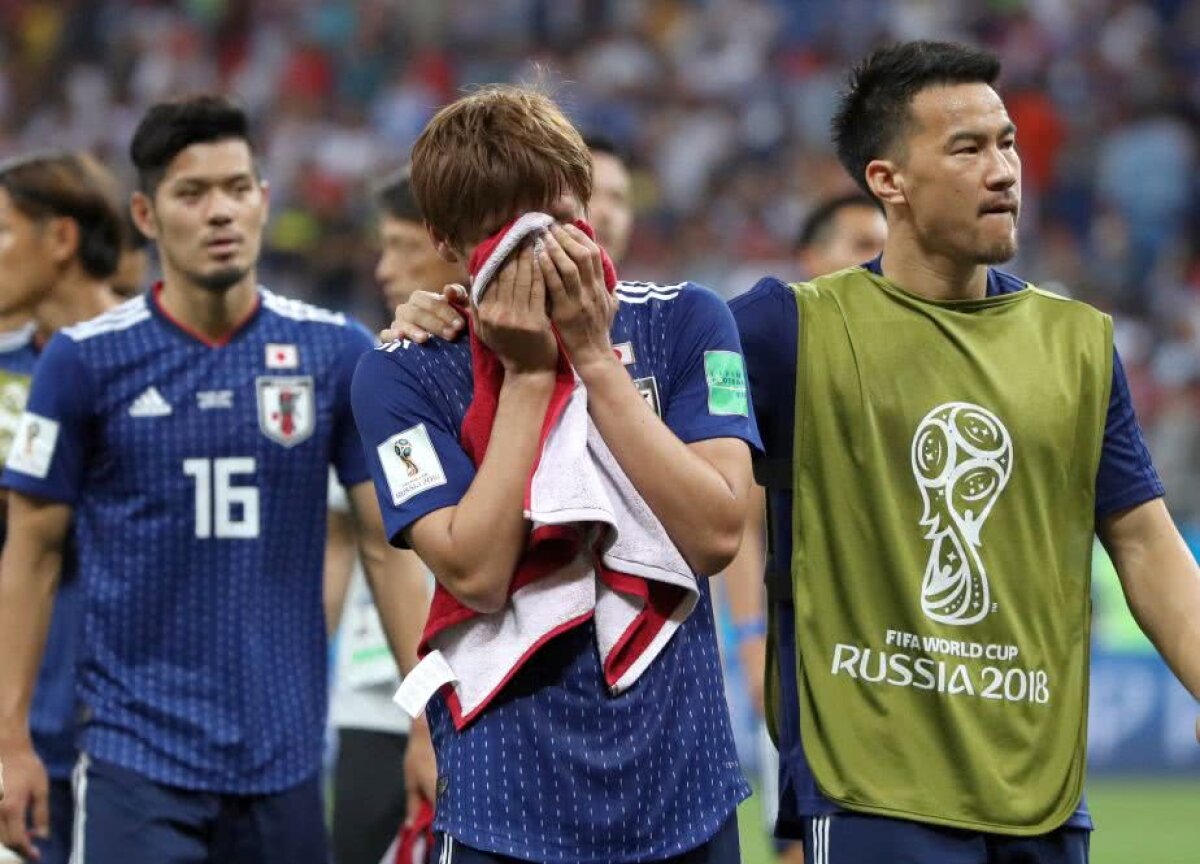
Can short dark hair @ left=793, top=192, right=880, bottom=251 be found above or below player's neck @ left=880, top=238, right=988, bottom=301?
above

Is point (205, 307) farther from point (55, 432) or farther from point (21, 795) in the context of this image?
point (21, 795)

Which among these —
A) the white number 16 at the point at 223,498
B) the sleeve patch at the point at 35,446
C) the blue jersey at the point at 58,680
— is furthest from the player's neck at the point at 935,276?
the blue jersey at the point at 58,680

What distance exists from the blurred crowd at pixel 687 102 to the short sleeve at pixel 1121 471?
36.2 ft

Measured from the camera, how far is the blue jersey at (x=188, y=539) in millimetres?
4988

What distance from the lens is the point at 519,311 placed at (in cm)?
322

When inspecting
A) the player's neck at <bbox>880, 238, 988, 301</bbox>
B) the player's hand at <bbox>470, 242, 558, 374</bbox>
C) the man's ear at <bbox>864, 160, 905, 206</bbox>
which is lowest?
the player's hand at <bbox>470, 242, 558, 374</bbox>

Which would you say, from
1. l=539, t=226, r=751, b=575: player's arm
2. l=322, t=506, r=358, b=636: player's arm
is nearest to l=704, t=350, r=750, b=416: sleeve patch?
l=539, t=226, r=751, b=575: player's arm

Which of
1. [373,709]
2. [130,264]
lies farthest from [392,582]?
[130,264]

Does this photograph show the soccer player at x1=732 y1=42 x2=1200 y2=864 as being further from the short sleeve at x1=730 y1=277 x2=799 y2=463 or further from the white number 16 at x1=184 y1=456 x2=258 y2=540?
the white number 16 at x1=184 y1=456 x2=258 y2=540

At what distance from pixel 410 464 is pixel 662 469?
0.45m

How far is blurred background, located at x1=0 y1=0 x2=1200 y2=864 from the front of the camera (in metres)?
16.2

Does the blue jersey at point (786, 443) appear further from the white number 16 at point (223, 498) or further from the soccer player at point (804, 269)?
the soccer player at point (804, 269)

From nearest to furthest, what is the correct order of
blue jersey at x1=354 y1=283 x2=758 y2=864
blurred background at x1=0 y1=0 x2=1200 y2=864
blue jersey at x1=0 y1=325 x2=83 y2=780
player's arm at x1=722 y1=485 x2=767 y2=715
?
blue jersey at x1=354 y1=283 x2=758 y2=864, blue jersey at x1=0 y1=325 x2=83 y2=780, player's arm at x1=722 y1=485 x2=767 y2=715, blurred background at x1=0 y1=0 x2=1200 y2=864

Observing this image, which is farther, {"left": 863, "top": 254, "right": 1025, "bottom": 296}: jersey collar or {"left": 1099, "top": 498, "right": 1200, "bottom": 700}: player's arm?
{"left": 863, "top": 254, "right": 1025, "bottom": 296}: jersey collar
